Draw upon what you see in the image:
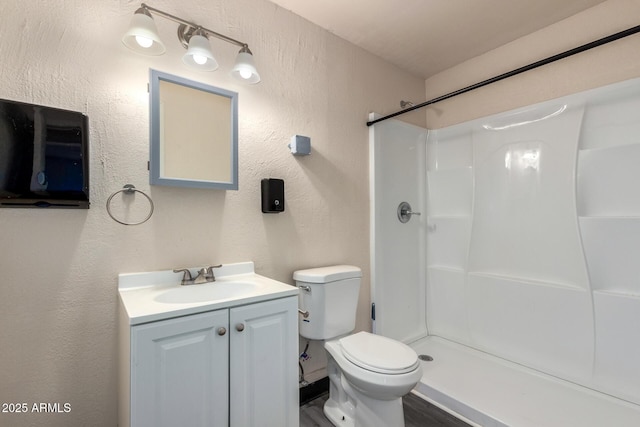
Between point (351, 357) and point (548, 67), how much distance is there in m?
2.30

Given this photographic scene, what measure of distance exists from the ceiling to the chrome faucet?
1.59 metres

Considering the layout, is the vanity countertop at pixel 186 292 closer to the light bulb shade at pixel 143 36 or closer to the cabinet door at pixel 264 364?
the cabinet door at pixel 264 364

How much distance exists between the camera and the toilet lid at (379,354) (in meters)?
1.22

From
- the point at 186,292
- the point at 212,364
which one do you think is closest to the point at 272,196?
the point at 186,292

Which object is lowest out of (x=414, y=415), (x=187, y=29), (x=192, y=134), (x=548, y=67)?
(x=414, y=415)

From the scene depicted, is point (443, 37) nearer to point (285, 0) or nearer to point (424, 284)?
point (285, 0)

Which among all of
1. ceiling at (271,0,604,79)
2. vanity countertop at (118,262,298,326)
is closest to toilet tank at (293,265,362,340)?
vanity countertop at (118,262,298,326)

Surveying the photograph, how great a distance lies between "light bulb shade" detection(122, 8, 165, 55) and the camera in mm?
1103

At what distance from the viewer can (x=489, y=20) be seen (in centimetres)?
182

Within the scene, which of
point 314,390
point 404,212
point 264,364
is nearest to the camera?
point 264,364

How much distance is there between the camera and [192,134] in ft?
4.43

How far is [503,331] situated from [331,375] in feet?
4.40

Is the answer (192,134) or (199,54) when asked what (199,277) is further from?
(199,54)

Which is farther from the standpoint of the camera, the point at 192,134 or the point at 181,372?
the point at 192,134
